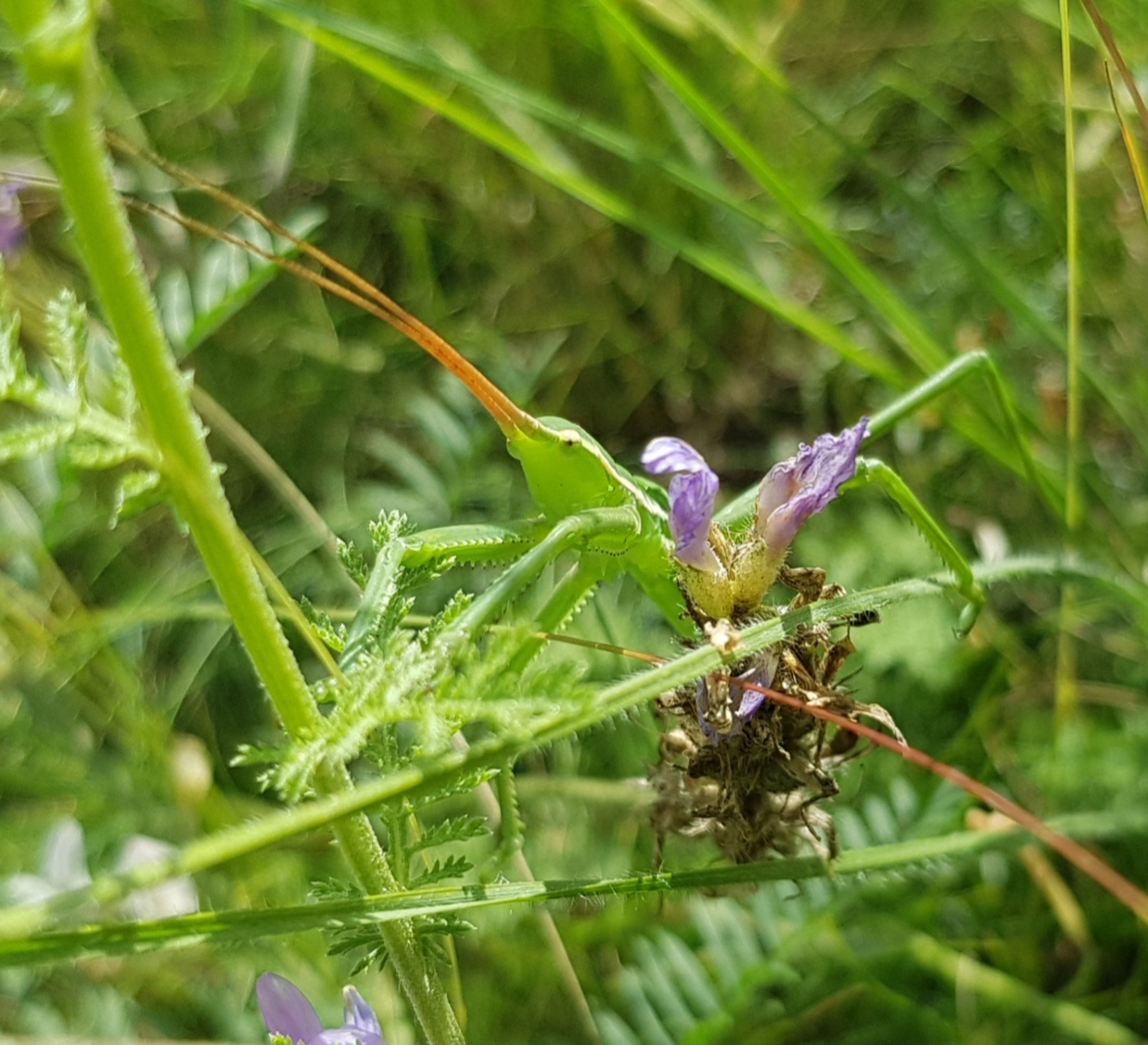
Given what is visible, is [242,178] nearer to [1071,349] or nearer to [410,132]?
[410,132]

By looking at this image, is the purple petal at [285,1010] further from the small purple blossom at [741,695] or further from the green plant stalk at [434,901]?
the small purple blossom at [741,695]

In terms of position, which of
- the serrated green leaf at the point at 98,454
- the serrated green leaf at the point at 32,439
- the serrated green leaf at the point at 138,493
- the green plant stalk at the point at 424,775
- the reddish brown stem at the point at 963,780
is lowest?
the reddish brown stem at the point at 963,780

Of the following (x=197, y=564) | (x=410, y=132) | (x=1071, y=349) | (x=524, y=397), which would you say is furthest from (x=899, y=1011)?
(x=410, y=132)

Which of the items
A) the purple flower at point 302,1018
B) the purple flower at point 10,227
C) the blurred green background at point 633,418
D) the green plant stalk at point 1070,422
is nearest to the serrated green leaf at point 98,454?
the purple flower at point 302,1018

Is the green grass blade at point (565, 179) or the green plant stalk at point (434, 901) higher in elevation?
the green grass blade at point (565, 179)

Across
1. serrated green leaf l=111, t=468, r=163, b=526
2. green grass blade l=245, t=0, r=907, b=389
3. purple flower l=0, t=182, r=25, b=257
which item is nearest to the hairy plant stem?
serrated green leaf l=111, t=468, r=163, b=526

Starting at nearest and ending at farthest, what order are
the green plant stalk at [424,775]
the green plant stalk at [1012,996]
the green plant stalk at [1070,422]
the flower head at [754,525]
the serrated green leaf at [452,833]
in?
the green plant stalk at [424,775]
the serrated green leaf at [452,833]
the flower head at [754,525]
the green plant stalk at [1070,422]
the green plant stalk at [1012,996]

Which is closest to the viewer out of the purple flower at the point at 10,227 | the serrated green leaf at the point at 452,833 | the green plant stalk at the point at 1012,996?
the serrated green leaf at the point at 452,833
